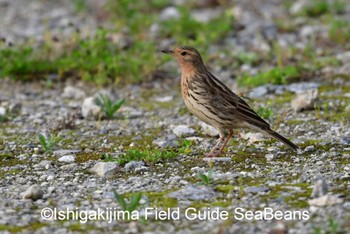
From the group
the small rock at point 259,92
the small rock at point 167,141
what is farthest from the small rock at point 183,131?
the small rock at point 259,92

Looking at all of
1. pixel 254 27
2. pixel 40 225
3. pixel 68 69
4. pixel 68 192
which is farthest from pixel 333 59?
pixel 40 225

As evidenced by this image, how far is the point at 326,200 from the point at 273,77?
557cm

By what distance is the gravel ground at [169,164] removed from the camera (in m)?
6.82

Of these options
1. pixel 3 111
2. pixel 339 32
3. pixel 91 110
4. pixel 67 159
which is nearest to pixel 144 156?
pixel 67 159

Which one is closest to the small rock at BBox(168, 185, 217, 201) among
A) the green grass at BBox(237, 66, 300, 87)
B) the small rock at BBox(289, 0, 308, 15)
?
the green grass at BBox(237, 66, 300, 87)

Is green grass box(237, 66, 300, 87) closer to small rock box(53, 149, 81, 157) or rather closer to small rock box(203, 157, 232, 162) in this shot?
small rock box(203, 157, 232, 162)

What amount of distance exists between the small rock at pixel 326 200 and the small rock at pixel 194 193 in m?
0.96

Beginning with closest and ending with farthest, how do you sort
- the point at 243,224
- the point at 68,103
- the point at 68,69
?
the point at 243,224 < the point at 68,103 < the point at 68,69

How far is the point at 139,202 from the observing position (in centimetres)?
724

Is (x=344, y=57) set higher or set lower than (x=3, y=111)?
higher

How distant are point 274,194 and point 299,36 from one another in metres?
8.18

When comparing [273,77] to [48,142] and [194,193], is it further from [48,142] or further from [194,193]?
[194,193]

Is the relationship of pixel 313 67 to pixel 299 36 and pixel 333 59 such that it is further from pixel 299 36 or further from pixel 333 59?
pixel 299 36

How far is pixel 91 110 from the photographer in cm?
1108
